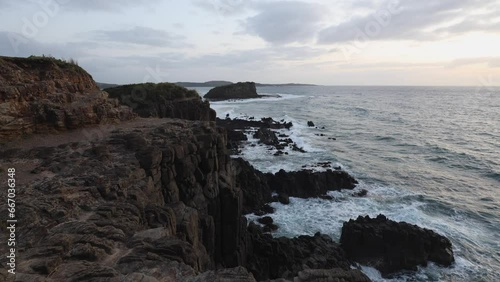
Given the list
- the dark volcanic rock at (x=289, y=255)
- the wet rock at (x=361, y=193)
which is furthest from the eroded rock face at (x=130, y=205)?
the wet rock at (x=361, y=193)

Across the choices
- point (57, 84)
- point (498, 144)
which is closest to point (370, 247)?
point (57, 84)

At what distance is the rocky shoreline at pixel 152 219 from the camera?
9680 mm

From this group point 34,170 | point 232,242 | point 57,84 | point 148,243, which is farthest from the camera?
point 57,84

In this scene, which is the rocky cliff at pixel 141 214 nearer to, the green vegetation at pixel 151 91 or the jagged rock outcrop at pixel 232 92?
the green vegetation at pixel 151 91

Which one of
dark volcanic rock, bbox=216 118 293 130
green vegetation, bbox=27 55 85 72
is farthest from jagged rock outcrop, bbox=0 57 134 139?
dark volcanic rock, bbox=216 118 293 130

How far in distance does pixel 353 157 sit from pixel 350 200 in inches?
679

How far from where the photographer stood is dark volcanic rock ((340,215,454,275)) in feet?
71.4

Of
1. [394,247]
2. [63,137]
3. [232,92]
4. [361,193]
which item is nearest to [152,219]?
[63,137]

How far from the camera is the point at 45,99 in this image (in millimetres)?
20609

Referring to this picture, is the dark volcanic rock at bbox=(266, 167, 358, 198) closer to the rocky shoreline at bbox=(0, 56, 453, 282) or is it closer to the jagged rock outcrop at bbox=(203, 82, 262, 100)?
the rocky shoreline at bbox=(0, 56, 453, 282)

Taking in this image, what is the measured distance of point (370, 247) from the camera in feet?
74.9

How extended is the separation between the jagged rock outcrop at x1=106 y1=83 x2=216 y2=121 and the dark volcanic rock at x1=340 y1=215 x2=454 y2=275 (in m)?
28.9

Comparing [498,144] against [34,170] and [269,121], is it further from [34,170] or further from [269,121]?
[34,170]

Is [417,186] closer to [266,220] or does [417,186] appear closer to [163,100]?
[266,220]
